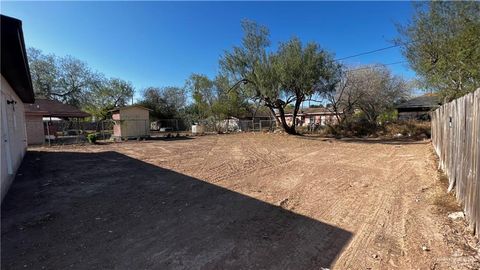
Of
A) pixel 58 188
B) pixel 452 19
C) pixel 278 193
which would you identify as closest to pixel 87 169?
pixel 58 188

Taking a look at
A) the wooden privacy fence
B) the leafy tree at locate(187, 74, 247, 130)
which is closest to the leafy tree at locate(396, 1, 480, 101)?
the wooden privacy fence

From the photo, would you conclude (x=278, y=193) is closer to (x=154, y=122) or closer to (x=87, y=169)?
(x=87, y=169)

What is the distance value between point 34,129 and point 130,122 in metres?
5.70

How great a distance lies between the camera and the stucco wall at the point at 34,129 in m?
16.1

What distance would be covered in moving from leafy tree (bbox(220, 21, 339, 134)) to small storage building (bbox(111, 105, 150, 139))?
745 centimetres

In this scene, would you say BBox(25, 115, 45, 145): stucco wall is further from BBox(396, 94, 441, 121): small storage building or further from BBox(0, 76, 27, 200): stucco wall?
BBox(396, 94, 441, 121): small storage building

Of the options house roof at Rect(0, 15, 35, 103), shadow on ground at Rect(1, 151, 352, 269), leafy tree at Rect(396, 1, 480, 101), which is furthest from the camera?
leafy tree at Rect(396, 1, 480, 101)

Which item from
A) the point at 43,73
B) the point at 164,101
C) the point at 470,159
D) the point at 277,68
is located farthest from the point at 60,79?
the point at 470,159

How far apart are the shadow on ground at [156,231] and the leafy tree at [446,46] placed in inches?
418

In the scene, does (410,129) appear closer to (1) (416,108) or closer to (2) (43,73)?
(1) (416,108)

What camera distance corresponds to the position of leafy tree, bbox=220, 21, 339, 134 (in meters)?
15.7

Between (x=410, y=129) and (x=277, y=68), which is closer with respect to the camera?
(x=277, y=68)

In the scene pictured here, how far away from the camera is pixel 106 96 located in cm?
2992

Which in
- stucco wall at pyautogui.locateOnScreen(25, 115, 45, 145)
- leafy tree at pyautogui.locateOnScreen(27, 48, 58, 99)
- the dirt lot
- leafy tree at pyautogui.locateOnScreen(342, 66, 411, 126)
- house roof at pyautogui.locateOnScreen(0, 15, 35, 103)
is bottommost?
the dirt lot
